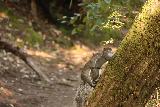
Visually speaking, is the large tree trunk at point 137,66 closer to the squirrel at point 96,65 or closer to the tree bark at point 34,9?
the squirrel at point 96,65

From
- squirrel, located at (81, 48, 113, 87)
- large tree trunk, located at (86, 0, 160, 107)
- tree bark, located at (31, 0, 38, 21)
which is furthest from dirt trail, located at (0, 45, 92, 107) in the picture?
large tree trunk, located at (86, 0, 160, 107)

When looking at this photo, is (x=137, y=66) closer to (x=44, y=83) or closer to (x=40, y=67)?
(x=44, y=83)

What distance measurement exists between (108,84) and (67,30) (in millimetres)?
10214

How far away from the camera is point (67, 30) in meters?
13.8

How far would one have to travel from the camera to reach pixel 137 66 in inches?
139

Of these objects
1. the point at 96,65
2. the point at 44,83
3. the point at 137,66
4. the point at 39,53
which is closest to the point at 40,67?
the point at 44,83

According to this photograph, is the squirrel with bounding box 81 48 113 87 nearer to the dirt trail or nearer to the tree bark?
the dirt trail

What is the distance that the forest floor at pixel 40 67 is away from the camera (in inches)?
332

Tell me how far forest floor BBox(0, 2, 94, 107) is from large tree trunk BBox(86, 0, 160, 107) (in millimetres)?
3773

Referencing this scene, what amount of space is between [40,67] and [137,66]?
7.37 m

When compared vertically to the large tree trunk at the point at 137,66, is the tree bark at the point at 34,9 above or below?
below

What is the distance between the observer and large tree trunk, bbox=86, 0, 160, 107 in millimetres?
3504

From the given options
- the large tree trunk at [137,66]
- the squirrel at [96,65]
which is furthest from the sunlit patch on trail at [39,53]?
the large tree trunk at [137,66]

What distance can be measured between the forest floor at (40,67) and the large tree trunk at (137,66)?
3773mm
